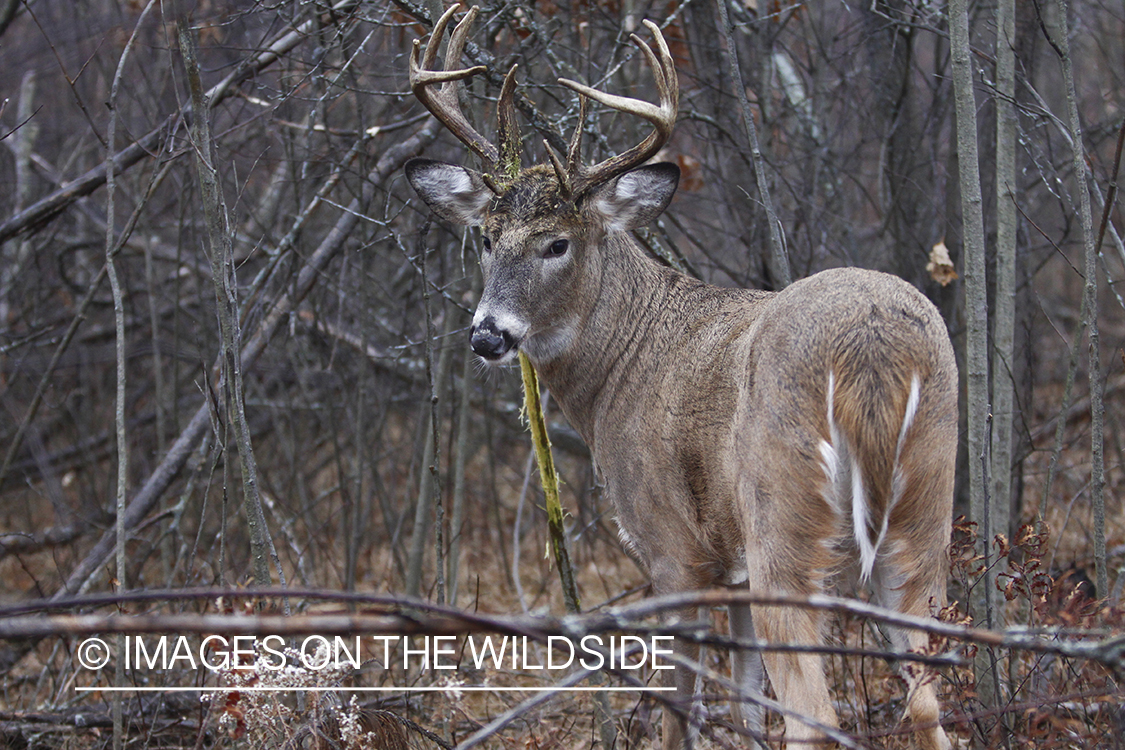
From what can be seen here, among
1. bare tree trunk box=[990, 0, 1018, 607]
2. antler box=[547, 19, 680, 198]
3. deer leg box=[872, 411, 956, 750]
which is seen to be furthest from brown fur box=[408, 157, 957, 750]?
bare tree trunk box=[990, 0, 1018, 607]

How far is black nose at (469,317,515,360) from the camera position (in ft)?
13.6

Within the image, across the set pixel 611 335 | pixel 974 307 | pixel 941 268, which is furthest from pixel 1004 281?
pixel 611 335

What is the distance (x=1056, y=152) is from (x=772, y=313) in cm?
467

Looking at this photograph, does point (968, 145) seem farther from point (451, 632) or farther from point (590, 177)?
point (451, 632)

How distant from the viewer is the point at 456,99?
4.67 m

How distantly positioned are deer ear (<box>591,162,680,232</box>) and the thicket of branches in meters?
0.66

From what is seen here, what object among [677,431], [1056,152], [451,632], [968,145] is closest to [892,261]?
[1056,152]

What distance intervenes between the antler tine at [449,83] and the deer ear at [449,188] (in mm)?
250

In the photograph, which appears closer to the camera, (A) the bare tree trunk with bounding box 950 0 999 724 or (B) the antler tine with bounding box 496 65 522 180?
(A) the bare tree trunk with bounding box 950 0 999 724

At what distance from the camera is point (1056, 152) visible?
7.06 metres

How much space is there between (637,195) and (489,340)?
A: 1.09m

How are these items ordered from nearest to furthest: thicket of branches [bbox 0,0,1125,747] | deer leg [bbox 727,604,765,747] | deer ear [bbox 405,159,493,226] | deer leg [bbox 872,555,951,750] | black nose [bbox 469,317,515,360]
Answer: deer leg [bbox 872,555,951,750], black nose [bbox 469,317,515,360], deer leg [bbox 727,604,765,747], thicket of branches [bbox 0,0,1125,747], deer ear [bbox 405,159,493,226]

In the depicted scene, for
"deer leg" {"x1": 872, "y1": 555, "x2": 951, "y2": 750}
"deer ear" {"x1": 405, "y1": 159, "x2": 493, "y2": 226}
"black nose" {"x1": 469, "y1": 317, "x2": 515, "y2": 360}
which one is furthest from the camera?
"deer ear" {"x1": 405, "y1": 159, "x2": 493, "y2": 226}

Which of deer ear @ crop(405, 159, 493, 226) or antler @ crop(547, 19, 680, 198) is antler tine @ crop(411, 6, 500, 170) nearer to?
deer ear @ crop(405, 159, 493, 226)
